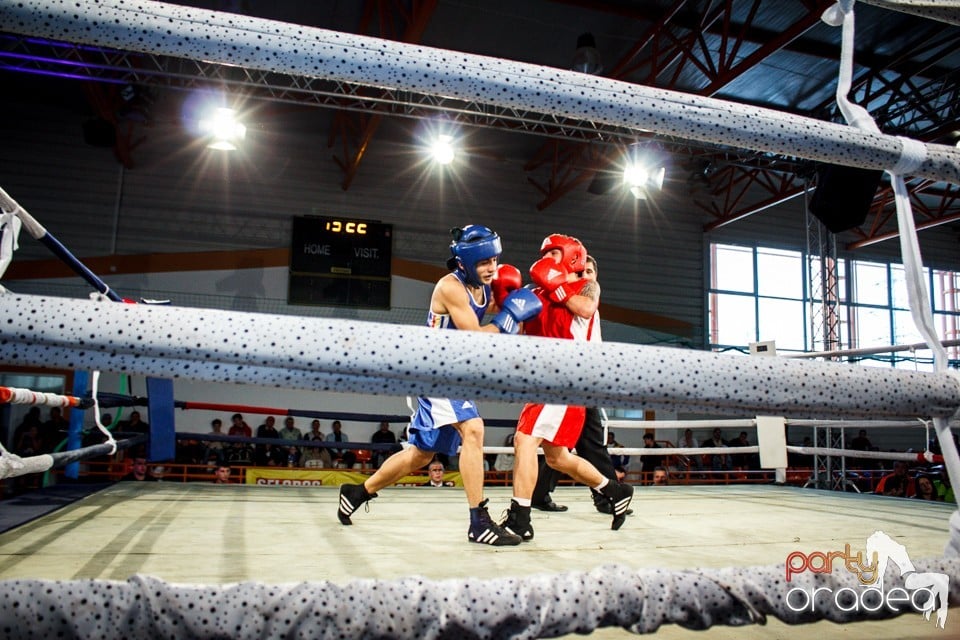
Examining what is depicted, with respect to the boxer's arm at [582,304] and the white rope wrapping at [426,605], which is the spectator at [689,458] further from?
the white rope wrapping at [426,605]

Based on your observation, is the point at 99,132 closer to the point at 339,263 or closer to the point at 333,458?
the point at 339,263

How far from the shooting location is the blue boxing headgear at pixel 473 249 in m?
2.23

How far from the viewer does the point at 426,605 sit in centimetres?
66

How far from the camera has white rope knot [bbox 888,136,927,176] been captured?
920 mm

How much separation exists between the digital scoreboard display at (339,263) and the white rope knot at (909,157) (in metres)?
9.41

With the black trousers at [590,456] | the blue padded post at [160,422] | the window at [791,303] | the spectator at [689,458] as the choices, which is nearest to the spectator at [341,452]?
the spectator at [689,458]

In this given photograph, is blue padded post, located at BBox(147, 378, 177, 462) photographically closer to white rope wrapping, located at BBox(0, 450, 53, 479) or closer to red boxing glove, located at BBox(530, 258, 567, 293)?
white rope wrapping, located at BBox(0, 450, 53, 479)

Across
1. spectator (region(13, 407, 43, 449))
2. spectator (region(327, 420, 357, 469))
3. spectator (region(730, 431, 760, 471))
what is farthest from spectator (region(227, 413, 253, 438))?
spectator (region(730, 431, 760, 471))

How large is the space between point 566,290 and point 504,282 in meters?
0.26

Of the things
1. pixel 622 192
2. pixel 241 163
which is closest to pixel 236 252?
pixel 241 163

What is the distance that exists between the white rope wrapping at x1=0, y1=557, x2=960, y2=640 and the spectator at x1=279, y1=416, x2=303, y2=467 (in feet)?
25.1

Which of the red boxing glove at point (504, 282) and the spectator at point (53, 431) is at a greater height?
the red boxing glove at point (504, 282)

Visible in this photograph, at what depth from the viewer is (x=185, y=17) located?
2.47 ft

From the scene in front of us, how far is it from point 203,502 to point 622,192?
34.5 ft
